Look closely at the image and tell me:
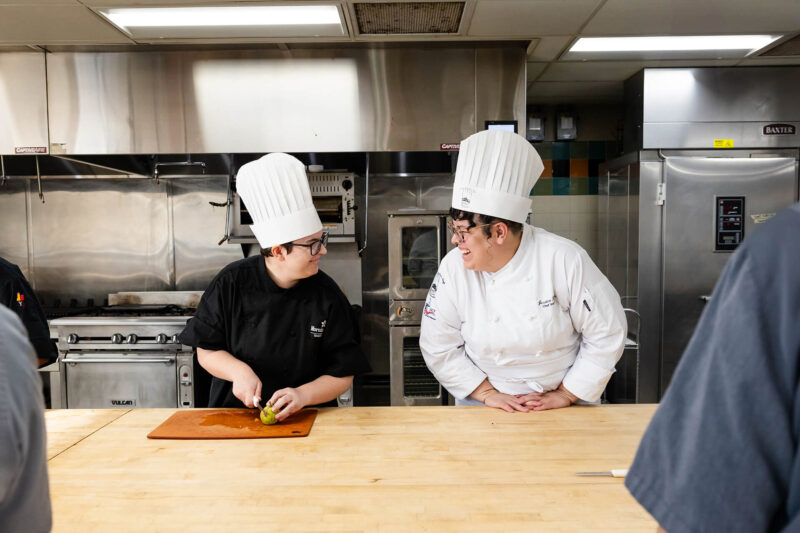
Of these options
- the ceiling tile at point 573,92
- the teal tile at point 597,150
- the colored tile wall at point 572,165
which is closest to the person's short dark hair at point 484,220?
the ceiling tile at point 573,92

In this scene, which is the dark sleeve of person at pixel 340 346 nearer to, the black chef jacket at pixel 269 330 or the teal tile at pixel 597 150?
the black chef jacket at pixel 269 330

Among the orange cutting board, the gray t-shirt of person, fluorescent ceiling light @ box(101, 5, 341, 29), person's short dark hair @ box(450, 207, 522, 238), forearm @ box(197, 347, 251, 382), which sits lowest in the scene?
the orange cutting board

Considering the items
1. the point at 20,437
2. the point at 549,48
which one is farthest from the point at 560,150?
the point at 20,437

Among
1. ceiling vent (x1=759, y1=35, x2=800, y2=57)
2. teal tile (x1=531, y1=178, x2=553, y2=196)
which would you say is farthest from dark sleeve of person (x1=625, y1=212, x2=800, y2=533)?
teal tile (x1=531, y1=178, x2=553, y2=196)

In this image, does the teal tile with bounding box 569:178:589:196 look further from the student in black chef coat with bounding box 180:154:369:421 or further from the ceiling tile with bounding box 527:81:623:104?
the student in black chef coat with bounding box 180:154:369:421

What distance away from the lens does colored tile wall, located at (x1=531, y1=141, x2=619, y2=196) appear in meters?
4.43

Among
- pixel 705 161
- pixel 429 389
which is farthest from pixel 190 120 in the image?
pixel 705 161

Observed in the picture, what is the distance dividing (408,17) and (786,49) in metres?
2.36

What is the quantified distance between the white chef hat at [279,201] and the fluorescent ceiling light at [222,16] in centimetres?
123

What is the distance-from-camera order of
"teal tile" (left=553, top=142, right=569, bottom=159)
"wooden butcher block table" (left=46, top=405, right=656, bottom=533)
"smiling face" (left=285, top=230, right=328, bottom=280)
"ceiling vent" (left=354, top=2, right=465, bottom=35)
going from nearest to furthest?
"wooden butcher block table" (left=46, top=405, right=656, bottom=533), "smiling face" (left=285, top=230, right=328, bottom=280), "ceiling vent" (left=354, top=2, right=465, bottom=35), "teal tile" (left=553, top=142, right=569, bottom=159)

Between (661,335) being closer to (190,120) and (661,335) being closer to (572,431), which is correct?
(572,431)

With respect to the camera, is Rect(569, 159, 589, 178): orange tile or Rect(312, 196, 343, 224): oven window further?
Rect(569, 159, 589, 178): orange tile

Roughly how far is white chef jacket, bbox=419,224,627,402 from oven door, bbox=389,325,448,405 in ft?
4.21

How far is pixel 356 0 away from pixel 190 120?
146 cm
